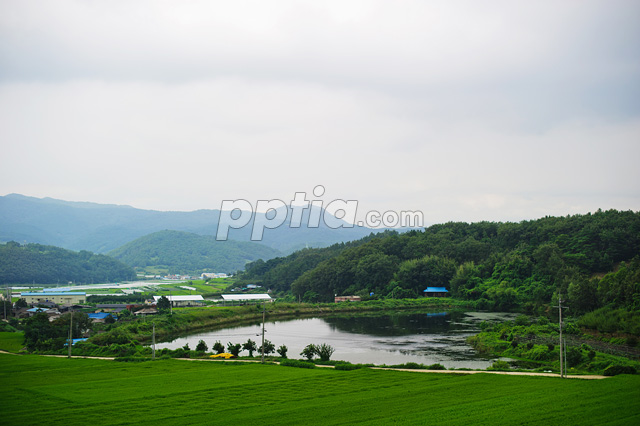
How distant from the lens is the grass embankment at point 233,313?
4153 cm

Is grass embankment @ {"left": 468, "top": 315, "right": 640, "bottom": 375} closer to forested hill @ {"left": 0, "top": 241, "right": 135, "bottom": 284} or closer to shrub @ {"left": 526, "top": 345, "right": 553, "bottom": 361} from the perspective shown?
shrub @ {"left": 526, "top": 345, "right": 553, "bottom": 361}

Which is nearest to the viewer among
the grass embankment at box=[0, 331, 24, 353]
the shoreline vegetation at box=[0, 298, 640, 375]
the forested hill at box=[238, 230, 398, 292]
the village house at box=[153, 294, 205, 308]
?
the shoreline vegetation at box=[0, 298, 640, 375]

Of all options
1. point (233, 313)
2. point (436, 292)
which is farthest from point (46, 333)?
point (436, 292)

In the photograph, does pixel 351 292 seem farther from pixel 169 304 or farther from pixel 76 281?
pixel 76 281

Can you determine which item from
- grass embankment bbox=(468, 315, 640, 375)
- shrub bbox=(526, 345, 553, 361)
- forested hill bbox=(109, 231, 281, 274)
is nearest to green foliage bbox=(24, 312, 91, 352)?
grass embankment bbox=(468, 315, 640, 375)

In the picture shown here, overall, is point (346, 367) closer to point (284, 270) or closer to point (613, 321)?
point (613, 321)

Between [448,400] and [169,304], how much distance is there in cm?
4332

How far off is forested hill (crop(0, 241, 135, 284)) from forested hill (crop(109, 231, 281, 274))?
28793 mm

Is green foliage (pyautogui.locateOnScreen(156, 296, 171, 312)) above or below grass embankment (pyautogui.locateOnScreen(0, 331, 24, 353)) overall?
above

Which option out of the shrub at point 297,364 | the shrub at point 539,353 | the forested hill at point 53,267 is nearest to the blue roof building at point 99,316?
the shrub at point 297,364

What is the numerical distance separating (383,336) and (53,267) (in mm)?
96397

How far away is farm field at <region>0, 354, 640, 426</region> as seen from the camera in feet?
48.9

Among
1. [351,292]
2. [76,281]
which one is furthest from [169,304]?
[76,281]

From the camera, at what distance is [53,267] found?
373ft
